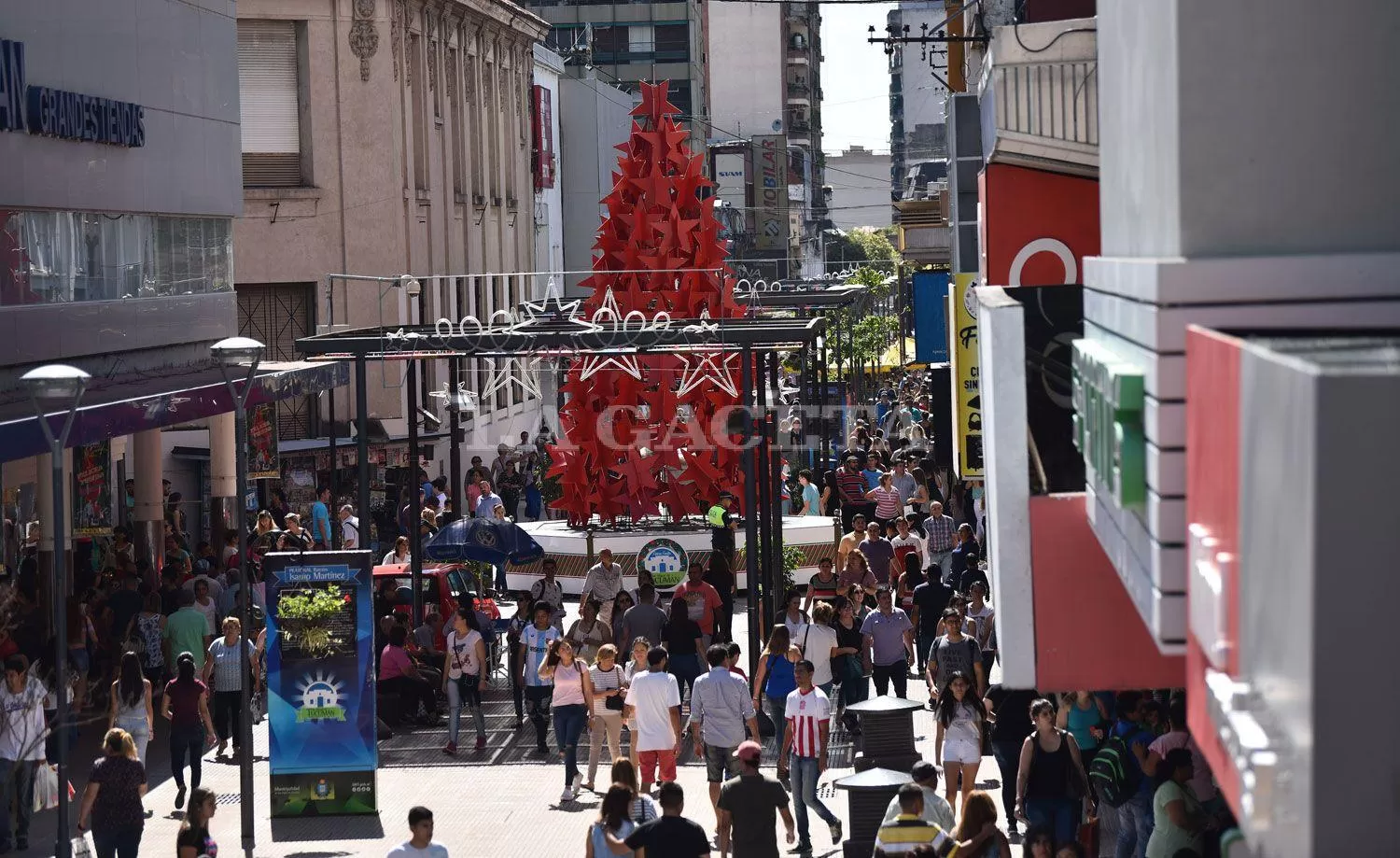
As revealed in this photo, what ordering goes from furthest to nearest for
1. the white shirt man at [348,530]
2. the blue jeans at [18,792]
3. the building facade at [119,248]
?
the white shirt man at [348,530] → the building facade at [119,248] → the blue jeans at [18,792]

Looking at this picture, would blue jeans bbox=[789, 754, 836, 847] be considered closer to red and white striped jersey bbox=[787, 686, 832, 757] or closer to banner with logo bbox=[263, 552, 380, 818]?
red and white striped jersey bbox=[787, 686, 832, 757]

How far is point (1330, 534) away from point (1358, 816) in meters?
0.70

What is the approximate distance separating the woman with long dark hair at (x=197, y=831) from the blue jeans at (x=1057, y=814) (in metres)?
5.24

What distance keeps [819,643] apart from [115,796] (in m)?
6.65

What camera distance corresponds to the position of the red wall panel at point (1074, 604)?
1052 centimetres

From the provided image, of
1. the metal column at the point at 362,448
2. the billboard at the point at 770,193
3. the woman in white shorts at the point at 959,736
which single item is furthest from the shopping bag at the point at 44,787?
the billboard at the point at 770,193

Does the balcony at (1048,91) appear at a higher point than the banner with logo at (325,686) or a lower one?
higher

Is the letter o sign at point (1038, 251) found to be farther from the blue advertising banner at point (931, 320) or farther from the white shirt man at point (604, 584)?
the blue advertising banner at point (931, 320)

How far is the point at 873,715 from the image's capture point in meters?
15.9

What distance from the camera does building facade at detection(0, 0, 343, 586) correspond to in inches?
901

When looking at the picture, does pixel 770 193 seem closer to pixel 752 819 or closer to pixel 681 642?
pixel 681 642

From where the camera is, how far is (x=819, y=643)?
715 inches

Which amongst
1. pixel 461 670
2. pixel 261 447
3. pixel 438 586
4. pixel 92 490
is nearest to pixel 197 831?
pixel 461 670

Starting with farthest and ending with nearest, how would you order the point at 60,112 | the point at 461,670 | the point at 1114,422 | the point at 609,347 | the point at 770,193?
the point at 770,193 → the point at 60,112 → the point at 609,347 → the point at 461,670 → the point at 1114,422
